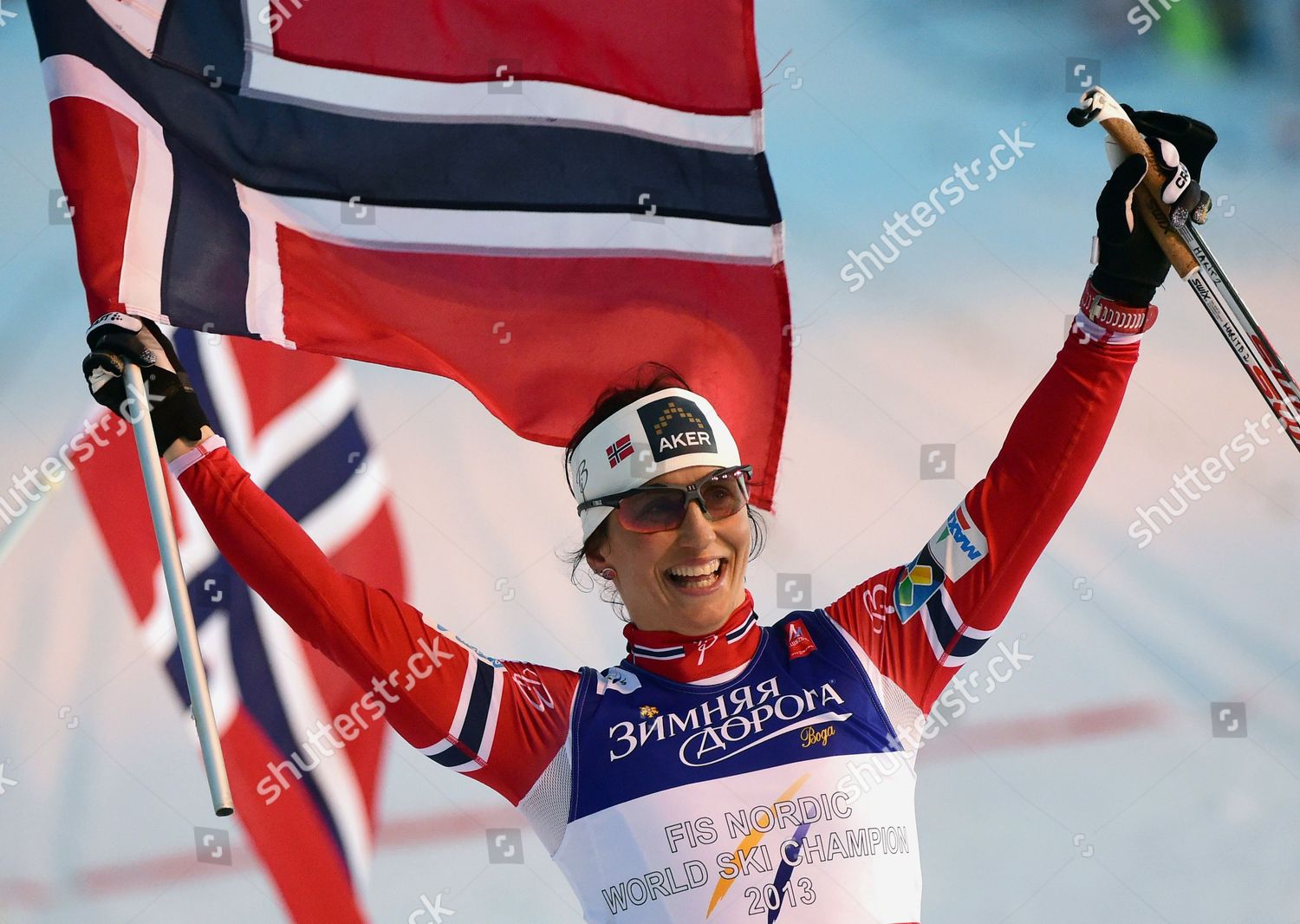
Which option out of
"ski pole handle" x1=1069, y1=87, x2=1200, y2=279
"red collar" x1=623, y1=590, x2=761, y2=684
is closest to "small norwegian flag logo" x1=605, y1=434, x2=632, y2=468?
"red collar" x1=623, y1=590, x2=761, y2=684

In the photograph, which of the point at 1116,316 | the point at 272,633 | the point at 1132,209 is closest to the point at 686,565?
the point at 1116,316

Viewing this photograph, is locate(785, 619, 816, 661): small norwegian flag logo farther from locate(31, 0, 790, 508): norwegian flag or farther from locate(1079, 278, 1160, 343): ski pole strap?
locate(31, 0, 790, 508): norwegian flag

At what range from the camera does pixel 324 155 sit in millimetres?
4336

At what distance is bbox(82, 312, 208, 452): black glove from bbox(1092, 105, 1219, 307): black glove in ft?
7.40

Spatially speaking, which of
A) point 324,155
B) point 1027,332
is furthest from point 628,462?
point 1027,332

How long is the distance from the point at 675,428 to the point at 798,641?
64 centimetres

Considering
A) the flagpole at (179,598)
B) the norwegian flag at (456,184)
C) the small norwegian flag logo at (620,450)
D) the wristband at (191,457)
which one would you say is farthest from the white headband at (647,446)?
the flagpole at (179,598)

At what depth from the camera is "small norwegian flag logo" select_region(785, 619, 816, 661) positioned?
3.75m

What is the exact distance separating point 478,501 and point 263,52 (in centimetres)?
180

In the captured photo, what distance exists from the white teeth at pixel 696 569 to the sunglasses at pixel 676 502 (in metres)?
0.11

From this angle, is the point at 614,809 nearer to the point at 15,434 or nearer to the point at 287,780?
the point at 287,780

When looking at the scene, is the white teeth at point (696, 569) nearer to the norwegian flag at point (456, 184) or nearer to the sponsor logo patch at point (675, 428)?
the sponsor logo patch at point (675, 428)

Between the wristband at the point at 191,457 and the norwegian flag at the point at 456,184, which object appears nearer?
the wristband at the point at 191,457

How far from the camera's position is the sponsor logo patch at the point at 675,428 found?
3.81m
